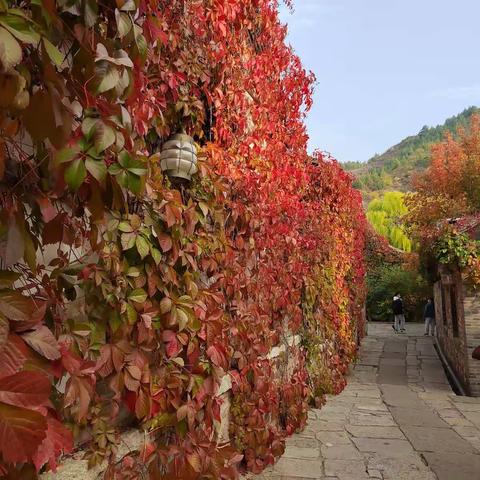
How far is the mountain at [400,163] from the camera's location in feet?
205

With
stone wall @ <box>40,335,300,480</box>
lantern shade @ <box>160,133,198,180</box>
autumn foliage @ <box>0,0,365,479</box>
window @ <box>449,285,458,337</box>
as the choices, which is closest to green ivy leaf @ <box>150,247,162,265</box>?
autumn foliage @ <box>0,0,365,479</box>

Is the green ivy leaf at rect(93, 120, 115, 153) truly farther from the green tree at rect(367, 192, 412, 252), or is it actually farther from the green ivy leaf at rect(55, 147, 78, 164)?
the green tree at rect(367, 192, 412, 252)

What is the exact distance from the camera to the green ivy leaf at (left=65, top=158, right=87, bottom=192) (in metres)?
1.31

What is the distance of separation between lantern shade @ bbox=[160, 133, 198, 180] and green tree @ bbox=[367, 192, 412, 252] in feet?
90.7

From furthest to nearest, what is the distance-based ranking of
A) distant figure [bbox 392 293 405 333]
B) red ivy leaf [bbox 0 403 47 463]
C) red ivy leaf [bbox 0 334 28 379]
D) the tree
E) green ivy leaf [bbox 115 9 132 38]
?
distant figure [bbox 392 293 405 333], the tree, green ivy leaf [bbox 115 9 132 38], red ivy leaf [bbox 0 334 28 379], red ivy leaf [bbox 0 403 47 463]

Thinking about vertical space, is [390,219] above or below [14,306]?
above

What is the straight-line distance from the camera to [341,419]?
6391 mm

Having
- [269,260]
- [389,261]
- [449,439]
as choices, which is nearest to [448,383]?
[449,439]

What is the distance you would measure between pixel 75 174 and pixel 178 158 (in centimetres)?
169

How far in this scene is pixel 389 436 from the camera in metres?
5.71

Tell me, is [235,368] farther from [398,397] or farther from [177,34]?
[398,397]

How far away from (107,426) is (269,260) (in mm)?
2830

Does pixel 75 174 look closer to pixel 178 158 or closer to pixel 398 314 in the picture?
pixel 178 158

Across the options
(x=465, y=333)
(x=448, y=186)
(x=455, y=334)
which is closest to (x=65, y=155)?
(x=465, y=333)
